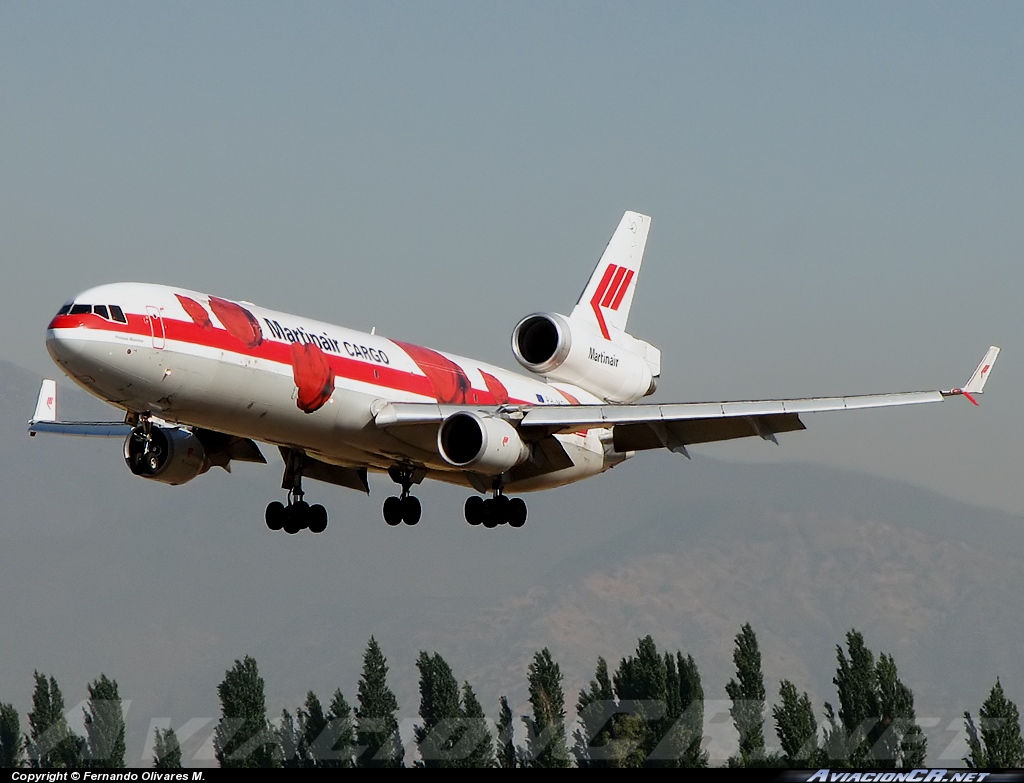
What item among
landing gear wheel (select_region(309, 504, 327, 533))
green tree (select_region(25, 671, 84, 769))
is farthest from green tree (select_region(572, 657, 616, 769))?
landing gear wheel (select_region(309, 504, 327, 533))

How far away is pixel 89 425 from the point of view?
4922 centimetres

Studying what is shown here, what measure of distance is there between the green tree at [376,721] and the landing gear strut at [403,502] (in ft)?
99.3

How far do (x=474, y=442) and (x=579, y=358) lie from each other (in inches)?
335

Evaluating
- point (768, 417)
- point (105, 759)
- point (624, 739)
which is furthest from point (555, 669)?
point (768, 417)

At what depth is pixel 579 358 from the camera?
50062 millimetres

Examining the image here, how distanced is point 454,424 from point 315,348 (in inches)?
161

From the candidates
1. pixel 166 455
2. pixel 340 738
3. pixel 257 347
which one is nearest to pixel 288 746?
pixel 340 738

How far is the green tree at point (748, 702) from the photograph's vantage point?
67.9m

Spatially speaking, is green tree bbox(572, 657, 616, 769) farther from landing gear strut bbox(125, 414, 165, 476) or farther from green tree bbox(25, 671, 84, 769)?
landing gear strut bbox(125, 414, 165, 476)

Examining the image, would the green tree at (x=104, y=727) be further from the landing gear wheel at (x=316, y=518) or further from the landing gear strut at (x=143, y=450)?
the landing gear strut at (x=143, y=450)

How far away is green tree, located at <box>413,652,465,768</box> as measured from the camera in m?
77.8

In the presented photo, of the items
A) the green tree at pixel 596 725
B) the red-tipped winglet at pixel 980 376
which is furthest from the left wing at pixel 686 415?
the green tree at pixel 596 725

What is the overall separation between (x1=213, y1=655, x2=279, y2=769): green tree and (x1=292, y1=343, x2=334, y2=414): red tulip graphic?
38.9 m

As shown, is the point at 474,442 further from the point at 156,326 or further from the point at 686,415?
the point at 156,326
